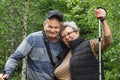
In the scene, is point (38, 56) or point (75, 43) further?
point (38, 56)

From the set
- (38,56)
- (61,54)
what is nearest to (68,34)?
(61,54)

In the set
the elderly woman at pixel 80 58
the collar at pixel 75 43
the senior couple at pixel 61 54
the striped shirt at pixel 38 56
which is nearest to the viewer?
the elderly woman at pixel 80 58

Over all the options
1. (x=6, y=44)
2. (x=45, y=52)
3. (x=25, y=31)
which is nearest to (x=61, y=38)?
(x=45, y=52)

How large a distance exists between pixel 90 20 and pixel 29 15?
6.55 metres

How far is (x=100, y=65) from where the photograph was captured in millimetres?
4605

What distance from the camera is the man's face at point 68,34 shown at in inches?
195

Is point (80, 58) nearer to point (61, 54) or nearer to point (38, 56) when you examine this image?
point (61, 54)

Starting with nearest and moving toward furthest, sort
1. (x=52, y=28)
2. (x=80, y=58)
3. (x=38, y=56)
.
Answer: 1. (x=80, y=58)
2. (x=52, y=28)
3. (x=38, y=56)

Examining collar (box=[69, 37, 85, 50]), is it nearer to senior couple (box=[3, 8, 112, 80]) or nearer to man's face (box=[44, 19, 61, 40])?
senior couple (box=[3, 8, 112, 80])

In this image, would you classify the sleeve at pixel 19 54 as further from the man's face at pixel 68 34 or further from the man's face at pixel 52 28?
the man's face at pixel 68 34

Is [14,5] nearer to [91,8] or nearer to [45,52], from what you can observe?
[91,8]

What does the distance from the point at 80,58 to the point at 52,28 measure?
2.12ft

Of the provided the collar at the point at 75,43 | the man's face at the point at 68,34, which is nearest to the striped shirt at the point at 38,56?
the man's face at the point at 68,34

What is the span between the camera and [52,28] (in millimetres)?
5121
